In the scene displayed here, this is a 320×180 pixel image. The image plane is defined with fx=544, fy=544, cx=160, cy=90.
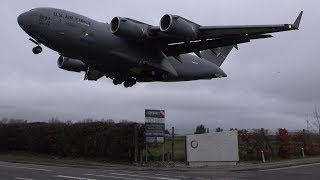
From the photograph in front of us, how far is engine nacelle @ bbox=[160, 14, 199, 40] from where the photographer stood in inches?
861

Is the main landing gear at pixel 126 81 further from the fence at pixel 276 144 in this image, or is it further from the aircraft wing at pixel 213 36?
the fence at pixel 276 144

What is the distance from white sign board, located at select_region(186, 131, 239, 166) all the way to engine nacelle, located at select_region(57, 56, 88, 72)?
848cm

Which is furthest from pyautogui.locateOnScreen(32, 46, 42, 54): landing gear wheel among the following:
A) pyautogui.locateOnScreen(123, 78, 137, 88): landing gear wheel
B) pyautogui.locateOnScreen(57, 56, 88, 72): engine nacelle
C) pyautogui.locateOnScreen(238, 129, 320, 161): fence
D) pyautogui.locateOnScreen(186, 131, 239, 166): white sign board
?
pyautogui.locateOnScreen(238, 129, 320, 161): fence

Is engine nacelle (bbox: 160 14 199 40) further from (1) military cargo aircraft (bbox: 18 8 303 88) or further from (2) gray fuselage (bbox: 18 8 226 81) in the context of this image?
(2) gray fuselage (bbox: 18 8 226 81)

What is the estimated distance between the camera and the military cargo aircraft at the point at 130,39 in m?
21.7

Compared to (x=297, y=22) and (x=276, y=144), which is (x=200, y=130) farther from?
(x=297, y=22)

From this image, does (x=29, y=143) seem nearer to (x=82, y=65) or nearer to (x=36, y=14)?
(x=82, y=65)

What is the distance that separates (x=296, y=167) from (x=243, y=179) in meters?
8.72

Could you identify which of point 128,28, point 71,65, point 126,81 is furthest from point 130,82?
point 128,28

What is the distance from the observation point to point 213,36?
76.8 ft

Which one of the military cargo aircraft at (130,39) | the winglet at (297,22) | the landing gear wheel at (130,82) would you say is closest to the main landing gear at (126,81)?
the landing gear wheel at (130,82)

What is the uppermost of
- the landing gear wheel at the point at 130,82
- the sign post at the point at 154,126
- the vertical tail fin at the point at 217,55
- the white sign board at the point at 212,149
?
the vertical tail fin at the point at 217,55

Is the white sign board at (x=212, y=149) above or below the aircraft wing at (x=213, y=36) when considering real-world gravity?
below

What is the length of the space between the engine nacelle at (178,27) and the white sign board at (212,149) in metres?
10.9
